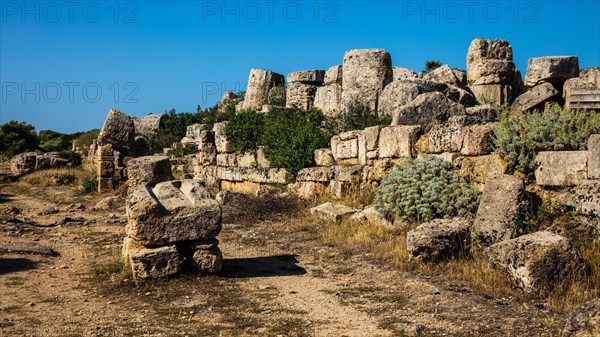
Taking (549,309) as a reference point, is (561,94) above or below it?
above

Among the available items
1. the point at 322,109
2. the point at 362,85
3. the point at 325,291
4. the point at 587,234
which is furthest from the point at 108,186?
the point at 587,234

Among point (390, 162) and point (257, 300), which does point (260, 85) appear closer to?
point (390, 162)

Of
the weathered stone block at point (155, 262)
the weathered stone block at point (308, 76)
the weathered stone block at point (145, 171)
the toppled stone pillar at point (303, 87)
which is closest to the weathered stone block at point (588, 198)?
the weathered stone block at point (155, 262)

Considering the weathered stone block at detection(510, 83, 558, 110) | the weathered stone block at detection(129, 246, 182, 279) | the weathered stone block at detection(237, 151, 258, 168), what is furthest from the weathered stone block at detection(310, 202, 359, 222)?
the weathered stone block at detection(237, 151, 258, 168)

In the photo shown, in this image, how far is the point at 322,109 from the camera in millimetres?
19000

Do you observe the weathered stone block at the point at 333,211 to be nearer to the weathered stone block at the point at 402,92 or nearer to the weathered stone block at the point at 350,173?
the weathered stone block at the point at 350,173

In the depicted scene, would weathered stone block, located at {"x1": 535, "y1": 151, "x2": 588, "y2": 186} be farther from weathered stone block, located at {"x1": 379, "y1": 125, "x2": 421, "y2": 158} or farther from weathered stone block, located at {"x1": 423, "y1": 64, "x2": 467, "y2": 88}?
weathered stone block, located at {"x1": 423, "y1": 64, "x2": 467, "y2": 88}

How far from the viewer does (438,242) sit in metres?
7.22

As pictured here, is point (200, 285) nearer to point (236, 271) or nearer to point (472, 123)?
point (236, 271)

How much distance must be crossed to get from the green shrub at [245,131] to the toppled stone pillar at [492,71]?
20.6 feet

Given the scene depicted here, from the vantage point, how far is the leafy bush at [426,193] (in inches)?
350

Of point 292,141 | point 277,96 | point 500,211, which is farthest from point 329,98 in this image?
point 500,211

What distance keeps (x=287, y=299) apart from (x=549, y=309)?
8.53 ft

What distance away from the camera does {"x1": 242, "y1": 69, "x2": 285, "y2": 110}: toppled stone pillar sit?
79.9 ft
